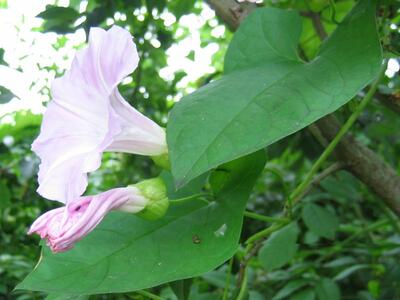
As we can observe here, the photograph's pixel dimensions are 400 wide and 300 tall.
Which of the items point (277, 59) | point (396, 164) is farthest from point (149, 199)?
point (396, 164)

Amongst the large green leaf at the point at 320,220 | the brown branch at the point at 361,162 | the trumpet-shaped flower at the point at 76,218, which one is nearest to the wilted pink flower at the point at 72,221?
the trumpet-shaped flower at the point at 76,218

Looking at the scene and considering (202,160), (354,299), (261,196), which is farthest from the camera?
(261,196)

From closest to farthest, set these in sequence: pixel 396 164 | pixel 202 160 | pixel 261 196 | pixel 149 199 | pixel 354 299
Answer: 1. pixel 202 160
2. pixel 149 199
3. pixel 354 299
4. pixel 396 164
5. pixel 261 196

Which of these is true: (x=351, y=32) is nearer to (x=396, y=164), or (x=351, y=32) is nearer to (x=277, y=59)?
(x=277, y=59)

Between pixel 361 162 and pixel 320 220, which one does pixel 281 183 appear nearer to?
pixel 320 220

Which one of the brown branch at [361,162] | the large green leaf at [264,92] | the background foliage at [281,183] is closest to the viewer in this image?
the large green leaf at [264,92]

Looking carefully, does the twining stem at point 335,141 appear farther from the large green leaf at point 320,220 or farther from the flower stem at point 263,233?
the large green leaf at point 320,220
